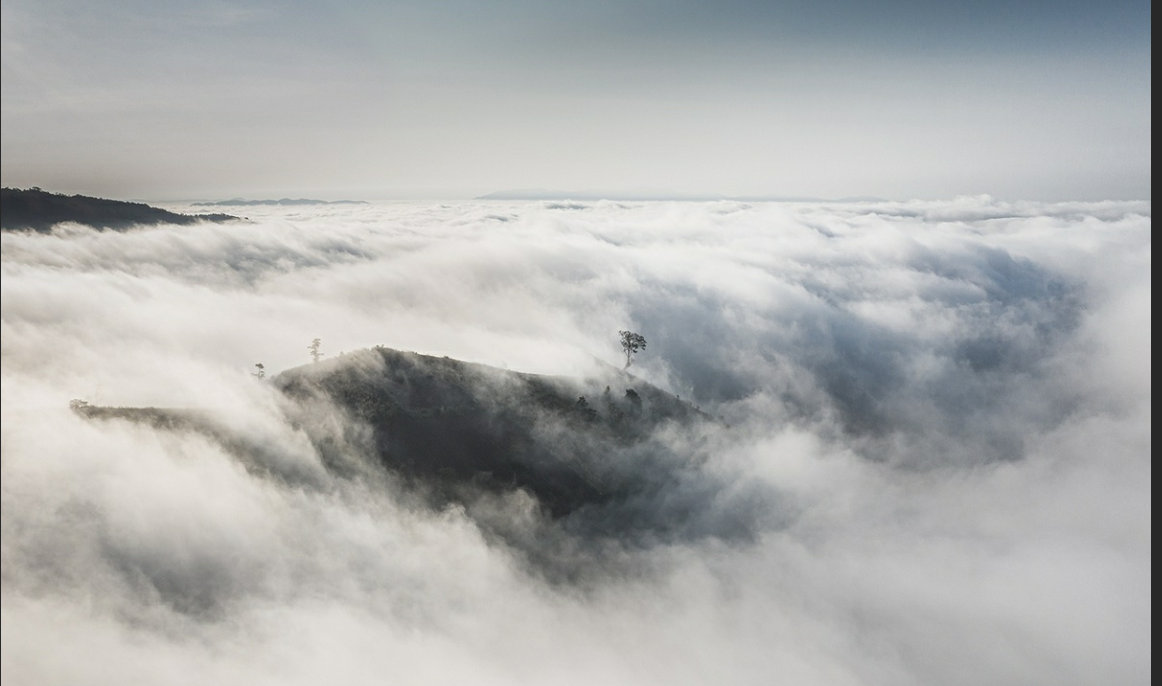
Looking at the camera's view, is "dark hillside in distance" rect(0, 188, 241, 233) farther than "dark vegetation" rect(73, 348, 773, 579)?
No

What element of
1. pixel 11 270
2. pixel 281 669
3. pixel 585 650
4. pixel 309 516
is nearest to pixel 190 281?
pixel 309 516

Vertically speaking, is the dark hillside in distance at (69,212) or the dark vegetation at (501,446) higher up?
the dark hillside in distance at (69,212)

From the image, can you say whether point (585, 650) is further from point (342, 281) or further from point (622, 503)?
point (342, 281)

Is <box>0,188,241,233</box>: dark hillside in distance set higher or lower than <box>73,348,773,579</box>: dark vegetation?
higher

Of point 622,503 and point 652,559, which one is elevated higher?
point 622,503

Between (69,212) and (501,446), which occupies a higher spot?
(69,212)
